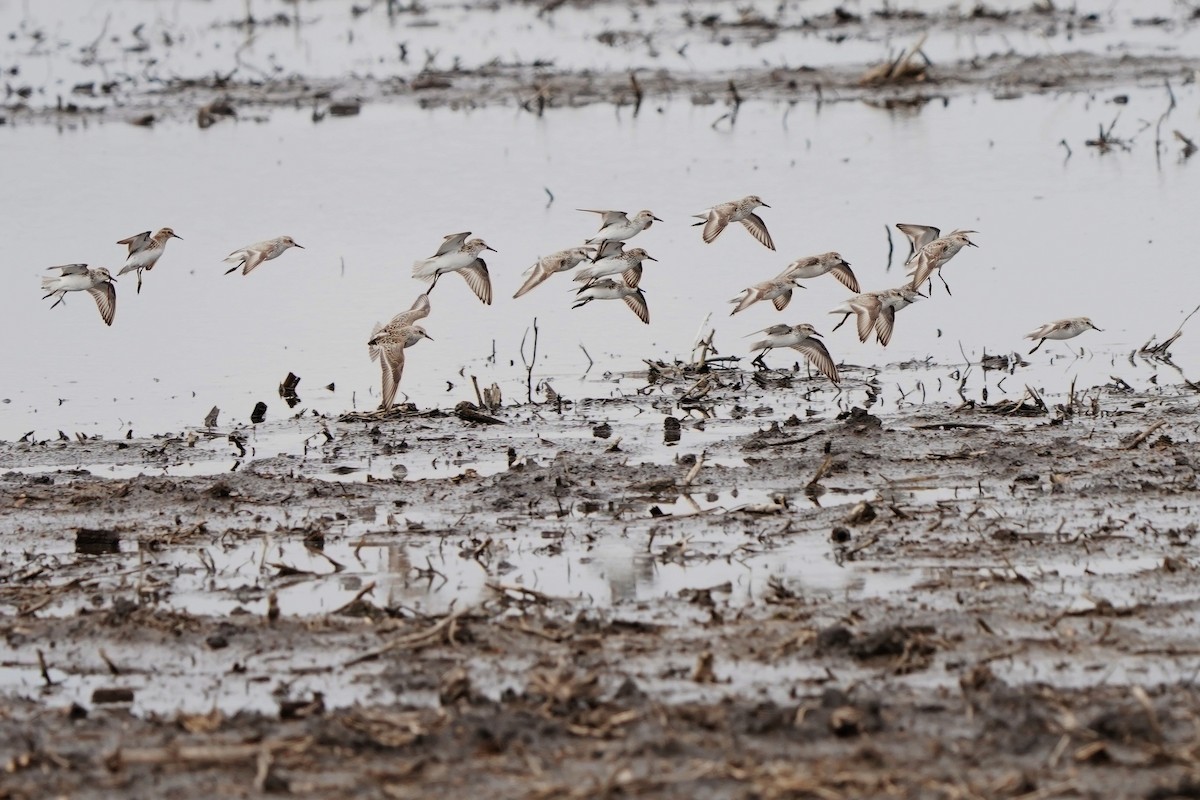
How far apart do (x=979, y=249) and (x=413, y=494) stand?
29.3ft

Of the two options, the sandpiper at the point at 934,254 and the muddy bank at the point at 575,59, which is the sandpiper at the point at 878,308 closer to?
the sandpiper at the point at 934,254

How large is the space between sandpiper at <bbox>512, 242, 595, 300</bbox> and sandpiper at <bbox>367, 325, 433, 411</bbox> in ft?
5.36

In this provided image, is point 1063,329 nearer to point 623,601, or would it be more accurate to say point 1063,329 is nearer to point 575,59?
point 623,601

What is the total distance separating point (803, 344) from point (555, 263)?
2325 mm

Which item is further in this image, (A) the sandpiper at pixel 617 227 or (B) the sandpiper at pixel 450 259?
(B) the sandpiper at pixel 450 259

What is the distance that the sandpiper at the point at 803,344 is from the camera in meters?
13.0

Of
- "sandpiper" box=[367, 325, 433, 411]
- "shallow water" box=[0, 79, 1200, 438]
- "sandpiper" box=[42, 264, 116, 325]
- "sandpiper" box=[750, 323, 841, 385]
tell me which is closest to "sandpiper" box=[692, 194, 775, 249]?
"shallow water" box=[0, 79, 1200, 438]

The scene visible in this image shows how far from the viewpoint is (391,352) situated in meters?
12.6

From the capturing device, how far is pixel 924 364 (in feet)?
45.1

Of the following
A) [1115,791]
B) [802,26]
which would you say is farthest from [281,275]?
[802,26]

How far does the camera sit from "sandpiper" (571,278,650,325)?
1425 centimetres

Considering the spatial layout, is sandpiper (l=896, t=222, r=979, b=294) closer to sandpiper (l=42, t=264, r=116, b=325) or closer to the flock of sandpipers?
the flock of sandpipers

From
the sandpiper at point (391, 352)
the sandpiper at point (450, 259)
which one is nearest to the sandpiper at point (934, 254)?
the sandpiper at point (450, 259)

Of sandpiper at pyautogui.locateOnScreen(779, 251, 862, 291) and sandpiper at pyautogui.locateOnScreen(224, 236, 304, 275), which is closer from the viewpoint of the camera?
sandpiper at pyautogui.locateOnScreen(779, 251, 862, 291)
